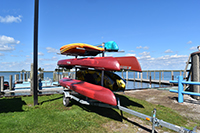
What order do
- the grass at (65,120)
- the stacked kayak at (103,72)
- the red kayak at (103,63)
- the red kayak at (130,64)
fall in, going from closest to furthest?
the grass at (65,120)
the stacked kayak at (103,72)
the red kayak at (103,63)
the red kayak at (130,64)

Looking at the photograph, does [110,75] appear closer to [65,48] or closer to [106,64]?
[106,64]

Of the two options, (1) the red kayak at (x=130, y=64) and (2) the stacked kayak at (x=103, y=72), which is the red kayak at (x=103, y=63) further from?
(1) the red kayak at (x=130, y=64)

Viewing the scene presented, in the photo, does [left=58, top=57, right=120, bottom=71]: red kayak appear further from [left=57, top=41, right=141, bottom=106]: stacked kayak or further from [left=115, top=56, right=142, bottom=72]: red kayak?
[left=115, top=56, right=142, bottom=72]: red kayak

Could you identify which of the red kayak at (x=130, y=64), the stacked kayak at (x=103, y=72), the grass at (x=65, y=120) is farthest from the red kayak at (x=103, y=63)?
the grass at (x=65, y=120)

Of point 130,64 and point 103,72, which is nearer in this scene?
point 130,64

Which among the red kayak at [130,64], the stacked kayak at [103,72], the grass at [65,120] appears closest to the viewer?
the grass at [65,120]

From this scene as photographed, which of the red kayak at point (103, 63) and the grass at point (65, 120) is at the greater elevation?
the red kayak at point (103, 63)

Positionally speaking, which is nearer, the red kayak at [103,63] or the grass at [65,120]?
the grass at [65,120]

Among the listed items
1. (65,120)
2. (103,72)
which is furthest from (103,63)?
(65,120)

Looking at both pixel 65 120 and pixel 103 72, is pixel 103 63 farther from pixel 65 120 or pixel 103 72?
pixel 65 120

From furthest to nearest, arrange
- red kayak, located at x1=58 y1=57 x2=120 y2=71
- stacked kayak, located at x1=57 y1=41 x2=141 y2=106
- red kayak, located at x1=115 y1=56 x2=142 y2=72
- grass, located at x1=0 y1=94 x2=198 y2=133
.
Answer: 1. red kayak, located at x1=115 y1=56 x2=142 y2=72
2. red kayak, located at x1=58 y1=57 x2=120 y2=71
3. stacked kayak, located at x1=57 y1=41 x2=141 y2=106
4. grass, located at x1=0 y1=94 x2=198 y2=133

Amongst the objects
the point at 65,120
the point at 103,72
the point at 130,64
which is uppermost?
the point at 130,64

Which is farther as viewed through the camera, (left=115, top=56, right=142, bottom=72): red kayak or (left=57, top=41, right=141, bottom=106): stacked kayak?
(left=115, top=56, right=142, bottom=72): red kayak

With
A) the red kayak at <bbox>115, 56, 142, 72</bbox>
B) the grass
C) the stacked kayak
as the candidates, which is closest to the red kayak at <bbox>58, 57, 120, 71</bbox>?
the stacked kayak
